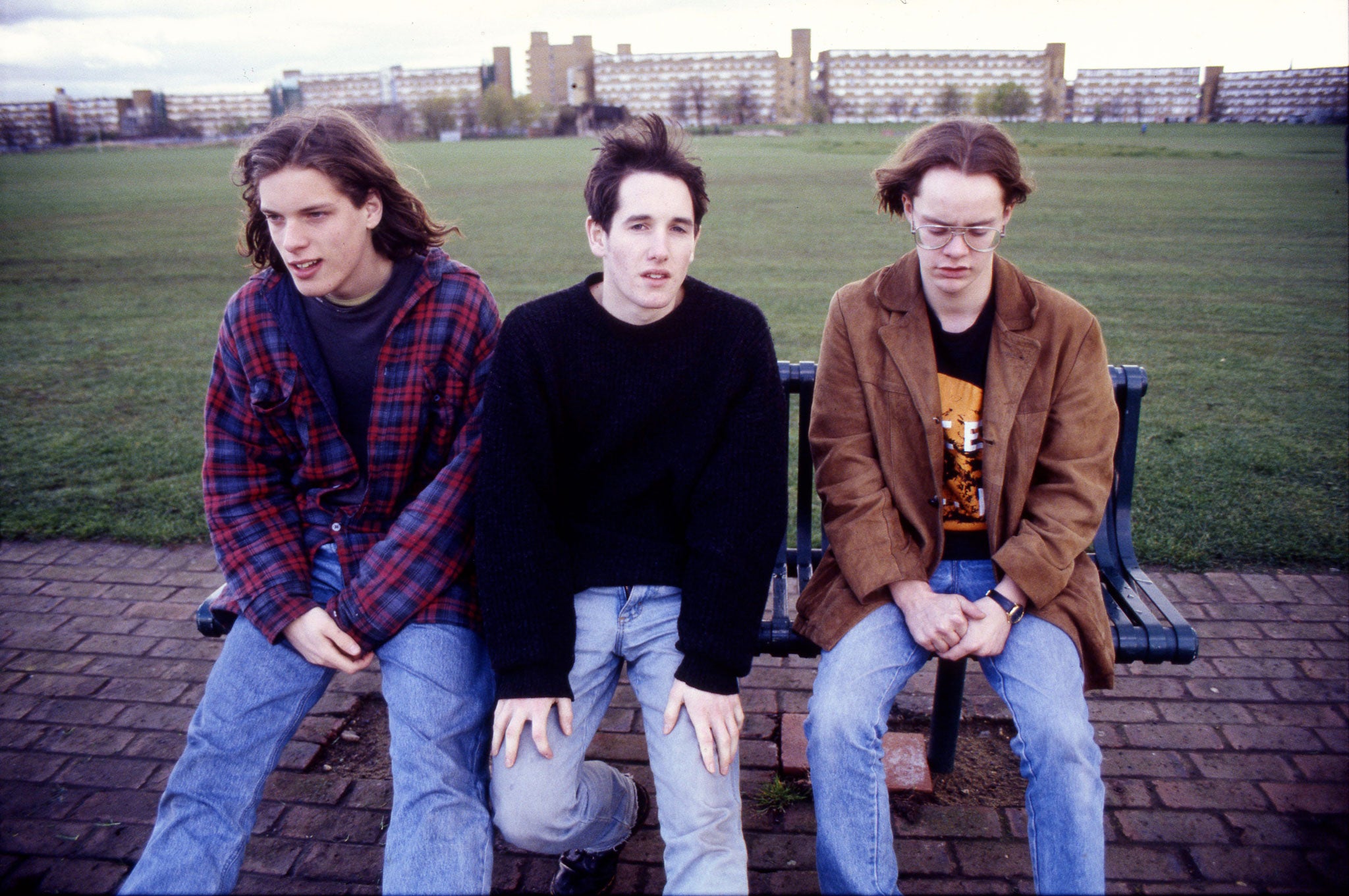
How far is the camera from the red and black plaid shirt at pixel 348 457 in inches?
93.0

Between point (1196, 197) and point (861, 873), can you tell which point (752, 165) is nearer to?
point (1196, 197)

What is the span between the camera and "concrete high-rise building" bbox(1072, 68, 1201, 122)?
81250 millimetres

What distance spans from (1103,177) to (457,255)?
22982 millimetres

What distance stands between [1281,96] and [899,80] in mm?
41458

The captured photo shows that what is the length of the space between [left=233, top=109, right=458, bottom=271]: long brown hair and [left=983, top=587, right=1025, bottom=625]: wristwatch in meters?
1.88

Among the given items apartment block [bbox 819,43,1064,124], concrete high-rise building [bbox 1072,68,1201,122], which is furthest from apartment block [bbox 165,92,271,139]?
concrete high-rise building [bbox 1072,68,1201,122]

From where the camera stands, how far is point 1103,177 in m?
28.5

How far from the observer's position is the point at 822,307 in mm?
9711

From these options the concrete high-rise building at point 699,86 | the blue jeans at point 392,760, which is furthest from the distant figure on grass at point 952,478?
the concrete high-rise building at point 699,86

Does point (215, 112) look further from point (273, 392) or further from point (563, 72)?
point (273, 392)

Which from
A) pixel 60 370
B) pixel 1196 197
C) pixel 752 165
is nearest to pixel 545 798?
pixel 60 370

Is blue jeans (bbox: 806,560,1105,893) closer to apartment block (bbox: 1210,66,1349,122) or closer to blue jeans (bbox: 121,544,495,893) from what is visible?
blue jeans (bbox: 121,544,495,893)

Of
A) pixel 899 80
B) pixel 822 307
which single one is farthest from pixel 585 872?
pixel 899 80

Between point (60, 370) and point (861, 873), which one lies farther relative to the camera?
point (60, 370)
